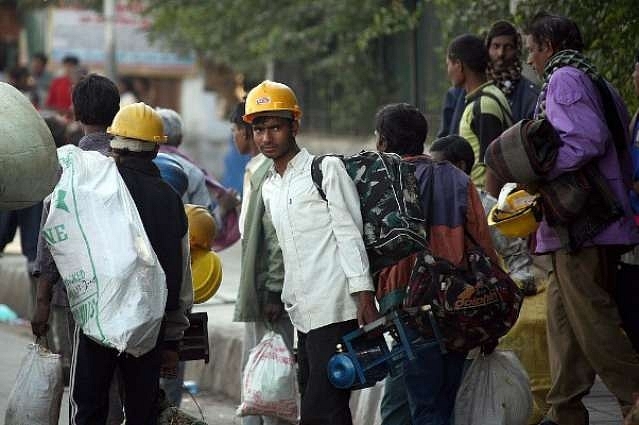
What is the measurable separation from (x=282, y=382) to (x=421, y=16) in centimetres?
643

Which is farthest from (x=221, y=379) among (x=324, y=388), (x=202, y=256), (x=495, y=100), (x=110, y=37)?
(x=110, y=37)

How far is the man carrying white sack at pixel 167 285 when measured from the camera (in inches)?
228

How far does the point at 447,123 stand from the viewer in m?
8.66

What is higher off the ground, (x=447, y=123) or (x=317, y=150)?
(x=447, y=123)

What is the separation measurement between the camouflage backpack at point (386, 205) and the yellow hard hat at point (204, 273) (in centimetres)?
132

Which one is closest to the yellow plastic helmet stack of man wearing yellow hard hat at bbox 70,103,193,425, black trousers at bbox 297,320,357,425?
man wearing yellow hard hat at bbox 70,103,193,425

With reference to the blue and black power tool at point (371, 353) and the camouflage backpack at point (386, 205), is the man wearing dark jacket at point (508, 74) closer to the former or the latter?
the camouflage backpack at point (386, 205)

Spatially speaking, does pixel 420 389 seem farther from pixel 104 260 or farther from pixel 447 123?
pixel 447 123

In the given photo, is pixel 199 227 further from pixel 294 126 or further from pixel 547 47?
pixel 547 47

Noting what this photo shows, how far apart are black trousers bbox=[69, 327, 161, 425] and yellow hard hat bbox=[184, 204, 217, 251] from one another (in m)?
1.11

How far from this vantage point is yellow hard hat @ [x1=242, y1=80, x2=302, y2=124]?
6.01 metres

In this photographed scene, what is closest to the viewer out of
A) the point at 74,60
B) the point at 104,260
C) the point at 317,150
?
the point at 104,260

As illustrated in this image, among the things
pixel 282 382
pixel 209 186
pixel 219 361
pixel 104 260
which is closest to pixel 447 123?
pixel 209 186

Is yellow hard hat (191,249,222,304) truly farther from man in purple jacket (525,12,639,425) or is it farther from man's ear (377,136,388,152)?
man in purple jacket (525,12,639,425)
